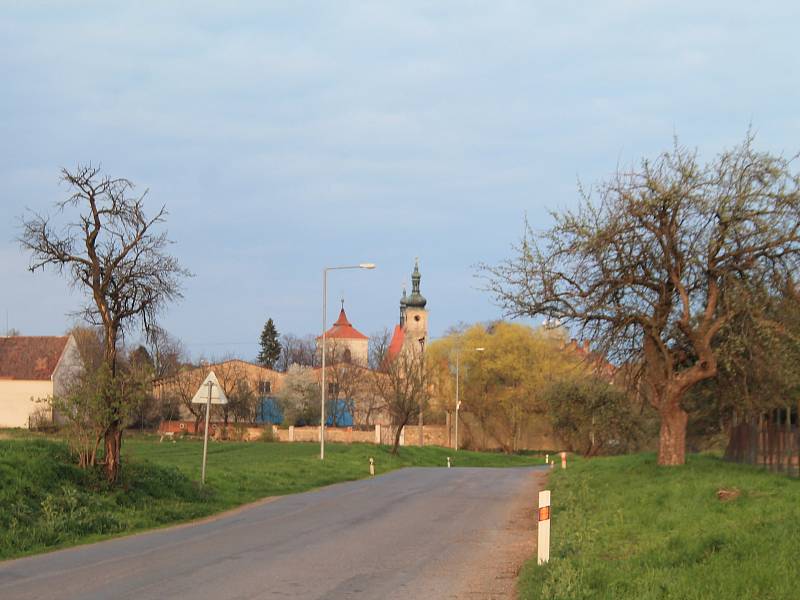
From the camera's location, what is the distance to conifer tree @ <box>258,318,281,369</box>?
5428 inches

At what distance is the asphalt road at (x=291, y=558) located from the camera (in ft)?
33.7

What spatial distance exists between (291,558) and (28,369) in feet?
219

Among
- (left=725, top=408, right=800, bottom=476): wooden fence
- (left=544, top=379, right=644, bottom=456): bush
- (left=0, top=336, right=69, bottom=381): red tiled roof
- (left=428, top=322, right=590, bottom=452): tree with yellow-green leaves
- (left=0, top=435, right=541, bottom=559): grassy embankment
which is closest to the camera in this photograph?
(left=0, top=435, right=541, bottom=559): grassy embankment

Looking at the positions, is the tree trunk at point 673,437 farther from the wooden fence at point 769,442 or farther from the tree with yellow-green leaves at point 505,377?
the tree with yellow-green leaves at point 505,377

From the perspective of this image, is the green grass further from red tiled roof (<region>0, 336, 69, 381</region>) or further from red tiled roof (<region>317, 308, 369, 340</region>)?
red tiled roof (<region>317, 308, 369, 340</region>)

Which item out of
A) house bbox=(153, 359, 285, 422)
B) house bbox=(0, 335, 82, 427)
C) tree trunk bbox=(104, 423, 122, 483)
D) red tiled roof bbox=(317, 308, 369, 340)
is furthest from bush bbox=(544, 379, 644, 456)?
red tiled roof bbox=(317, 308, 369, 340)

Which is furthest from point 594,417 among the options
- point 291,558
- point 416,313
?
point 416,313

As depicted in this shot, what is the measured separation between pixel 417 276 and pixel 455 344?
56.0 m

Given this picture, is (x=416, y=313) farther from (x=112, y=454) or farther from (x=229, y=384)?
(x=112, y=454)

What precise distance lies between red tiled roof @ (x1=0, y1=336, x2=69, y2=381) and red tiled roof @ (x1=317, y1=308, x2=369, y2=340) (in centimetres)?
8018

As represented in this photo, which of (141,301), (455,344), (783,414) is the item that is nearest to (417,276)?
(455,344)

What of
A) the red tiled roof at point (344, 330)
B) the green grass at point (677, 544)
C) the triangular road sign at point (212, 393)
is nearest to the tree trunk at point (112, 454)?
the triangular road sign at point (212, 393)

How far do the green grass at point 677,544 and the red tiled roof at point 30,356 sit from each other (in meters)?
61.1

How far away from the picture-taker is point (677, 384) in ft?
81.0
